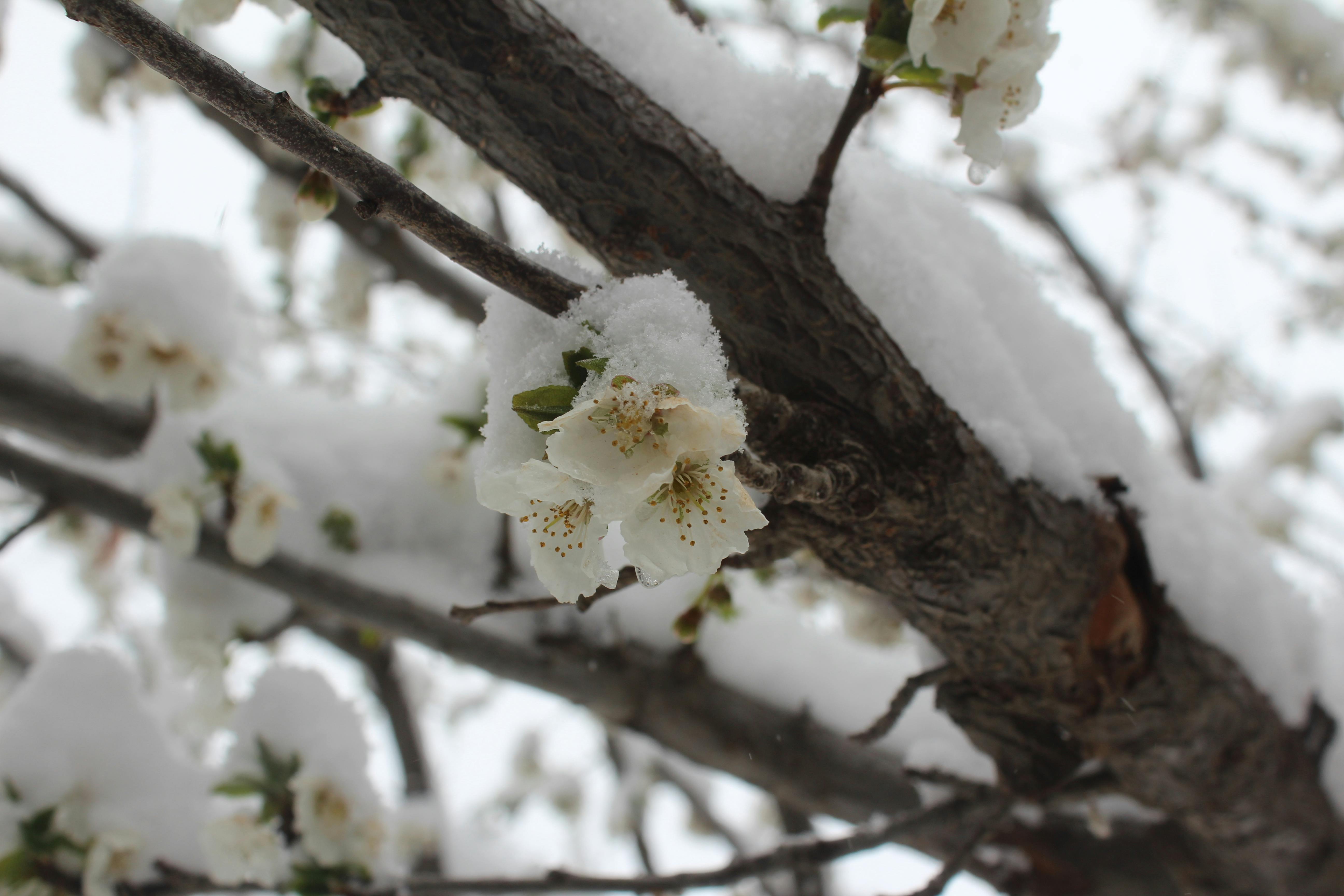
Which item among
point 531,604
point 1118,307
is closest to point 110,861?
point 531,604

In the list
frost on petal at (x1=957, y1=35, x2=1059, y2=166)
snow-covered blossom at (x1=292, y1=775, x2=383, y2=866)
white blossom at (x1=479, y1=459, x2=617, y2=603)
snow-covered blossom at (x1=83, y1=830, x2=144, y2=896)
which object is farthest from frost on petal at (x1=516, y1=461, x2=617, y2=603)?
snow-covered blossom at (x1=83, y1=830, x2=144, y2=896)

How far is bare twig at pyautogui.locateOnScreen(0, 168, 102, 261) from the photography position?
222 centimetres

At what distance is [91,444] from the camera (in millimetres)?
1799

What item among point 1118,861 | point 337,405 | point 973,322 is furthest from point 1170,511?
point 337,405

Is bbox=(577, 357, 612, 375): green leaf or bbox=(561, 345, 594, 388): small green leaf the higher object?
bbox=(561, 345, 594, 388): small green leaf

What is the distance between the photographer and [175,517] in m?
1.62

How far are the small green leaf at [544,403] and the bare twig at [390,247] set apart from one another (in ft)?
5.53

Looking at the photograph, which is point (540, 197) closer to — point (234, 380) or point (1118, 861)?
point (234, 380)

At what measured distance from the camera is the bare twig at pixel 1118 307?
108 inches

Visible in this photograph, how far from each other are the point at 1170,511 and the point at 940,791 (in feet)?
2.21

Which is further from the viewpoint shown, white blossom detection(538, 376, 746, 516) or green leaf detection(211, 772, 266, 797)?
green leaf detection(211, 772, 266, 797)

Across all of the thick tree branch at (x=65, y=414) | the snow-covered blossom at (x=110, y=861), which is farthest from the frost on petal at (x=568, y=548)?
the thick tree branch at (x=65, y=414)

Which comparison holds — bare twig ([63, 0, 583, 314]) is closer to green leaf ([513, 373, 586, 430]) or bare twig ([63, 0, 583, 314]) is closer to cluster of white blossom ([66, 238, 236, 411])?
green leaf ([513, 373, 586, 430])

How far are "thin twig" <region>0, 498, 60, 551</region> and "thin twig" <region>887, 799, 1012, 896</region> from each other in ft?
5.51
